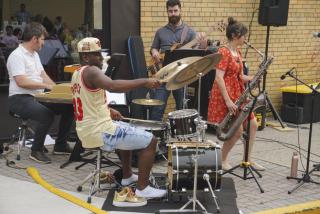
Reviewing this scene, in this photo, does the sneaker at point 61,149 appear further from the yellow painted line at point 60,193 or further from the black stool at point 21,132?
the yellow painted line at point 60,193

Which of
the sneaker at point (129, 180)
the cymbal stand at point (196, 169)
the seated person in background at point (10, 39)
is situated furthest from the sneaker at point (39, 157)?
the cymbal stand at point (196, 169)

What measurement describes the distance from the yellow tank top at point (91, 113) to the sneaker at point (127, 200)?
58cm

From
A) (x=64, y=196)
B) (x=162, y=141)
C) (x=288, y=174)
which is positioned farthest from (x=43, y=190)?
(x=288, y=174)

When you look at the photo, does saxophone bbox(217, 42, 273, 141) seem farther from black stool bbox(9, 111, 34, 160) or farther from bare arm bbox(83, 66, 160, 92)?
black stool bbox(9, 111, 34, 160)

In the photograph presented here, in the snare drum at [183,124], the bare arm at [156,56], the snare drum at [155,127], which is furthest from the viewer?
the bare arm at [156,56]

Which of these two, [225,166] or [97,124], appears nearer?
[97,124]

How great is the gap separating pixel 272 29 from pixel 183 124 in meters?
5.66

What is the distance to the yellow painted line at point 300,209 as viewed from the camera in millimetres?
5668

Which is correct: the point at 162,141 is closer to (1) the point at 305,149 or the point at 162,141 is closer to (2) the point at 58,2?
(1) the point at 305,149

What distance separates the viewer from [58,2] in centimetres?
923

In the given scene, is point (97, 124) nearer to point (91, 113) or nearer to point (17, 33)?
point (91, 113)

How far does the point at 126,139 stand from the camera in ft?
18.1

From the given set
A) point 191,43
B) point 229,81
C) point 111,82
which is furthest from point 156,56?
point 111,82

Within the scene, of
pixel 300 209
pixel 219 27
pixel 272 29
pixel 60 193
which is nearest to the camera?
pixel 300 209
